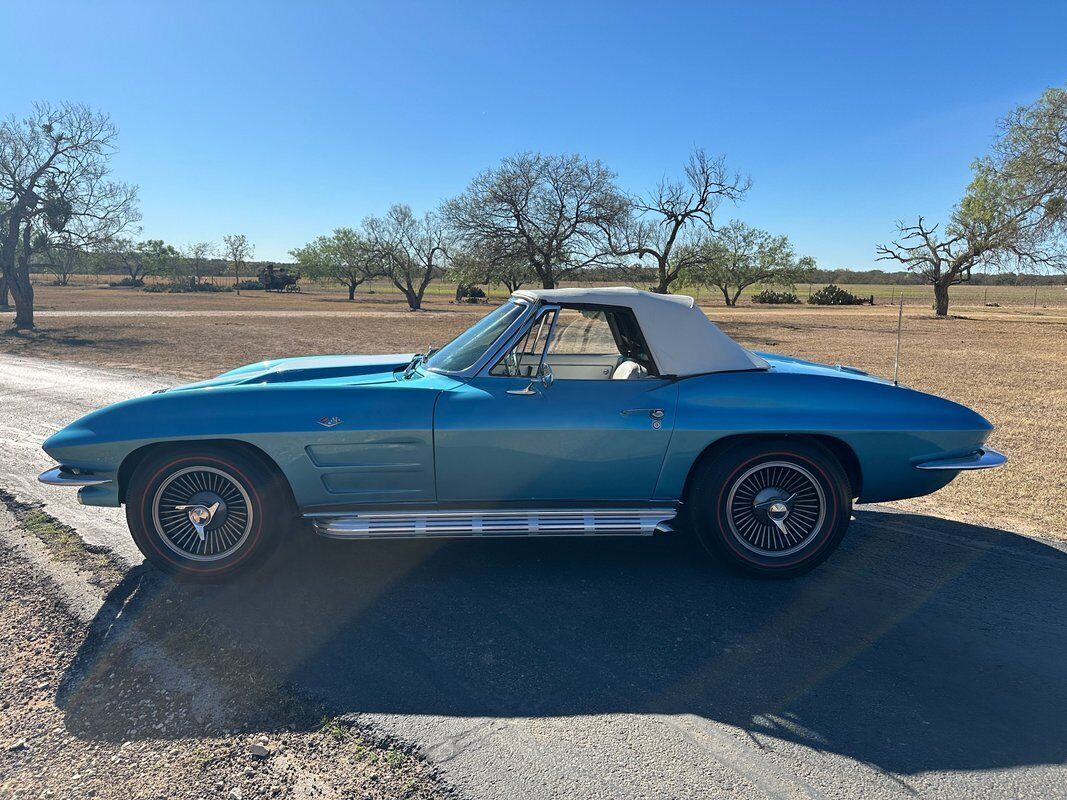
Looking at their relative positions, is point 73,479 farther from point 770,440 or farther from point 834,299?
point 834,299

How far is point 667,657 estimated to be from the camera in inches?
122

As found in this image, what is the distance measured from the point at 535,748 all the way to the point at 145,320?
3227 cm

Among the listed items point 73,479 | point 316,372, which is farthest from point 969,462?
point 73,479

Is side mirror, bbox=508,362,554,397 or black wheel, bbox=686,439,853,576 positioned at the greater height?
side mirror, bbox=508,362,554,397

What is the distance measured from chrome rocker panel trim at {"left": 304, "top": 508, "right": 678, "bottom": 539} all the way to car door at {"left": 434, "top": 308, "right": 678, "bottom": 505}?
0.41 ft

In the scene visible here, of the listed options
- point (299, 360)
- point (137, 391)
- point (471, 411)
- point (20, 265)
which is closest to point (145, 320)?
point (20, 265)

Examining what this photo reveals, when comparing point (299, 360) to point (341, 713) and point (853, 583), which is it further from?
point (853, 583)

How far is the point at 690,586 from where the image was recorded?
151 inches

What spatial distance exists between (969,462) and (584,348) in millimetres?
2411

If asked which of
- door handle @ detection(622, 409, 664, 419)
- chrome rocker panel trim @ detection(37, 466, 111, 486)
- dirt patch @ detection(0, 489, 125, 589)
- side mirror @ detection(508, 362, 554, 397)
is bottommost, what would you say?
dirt patch @ detection(0, 489, 125, 589)

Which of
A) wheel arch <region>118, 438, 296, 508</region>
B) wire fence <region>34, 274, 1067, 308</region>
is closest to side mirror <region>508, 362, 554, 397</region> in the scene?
wheel arch <region>118, 438, 296, 508</region>

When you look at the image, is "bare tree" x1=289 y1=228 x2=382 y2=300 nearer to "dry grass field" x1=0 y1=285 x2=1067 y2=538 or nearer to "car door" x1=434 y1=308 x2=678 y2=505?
"dry grass field" x1=0 y1=285 x2=1067 y2=538

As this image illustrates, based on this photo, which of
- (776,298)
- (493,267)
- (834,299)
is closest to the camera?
(493,267)

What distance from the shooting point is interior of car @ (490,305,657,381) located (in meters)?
4.09
